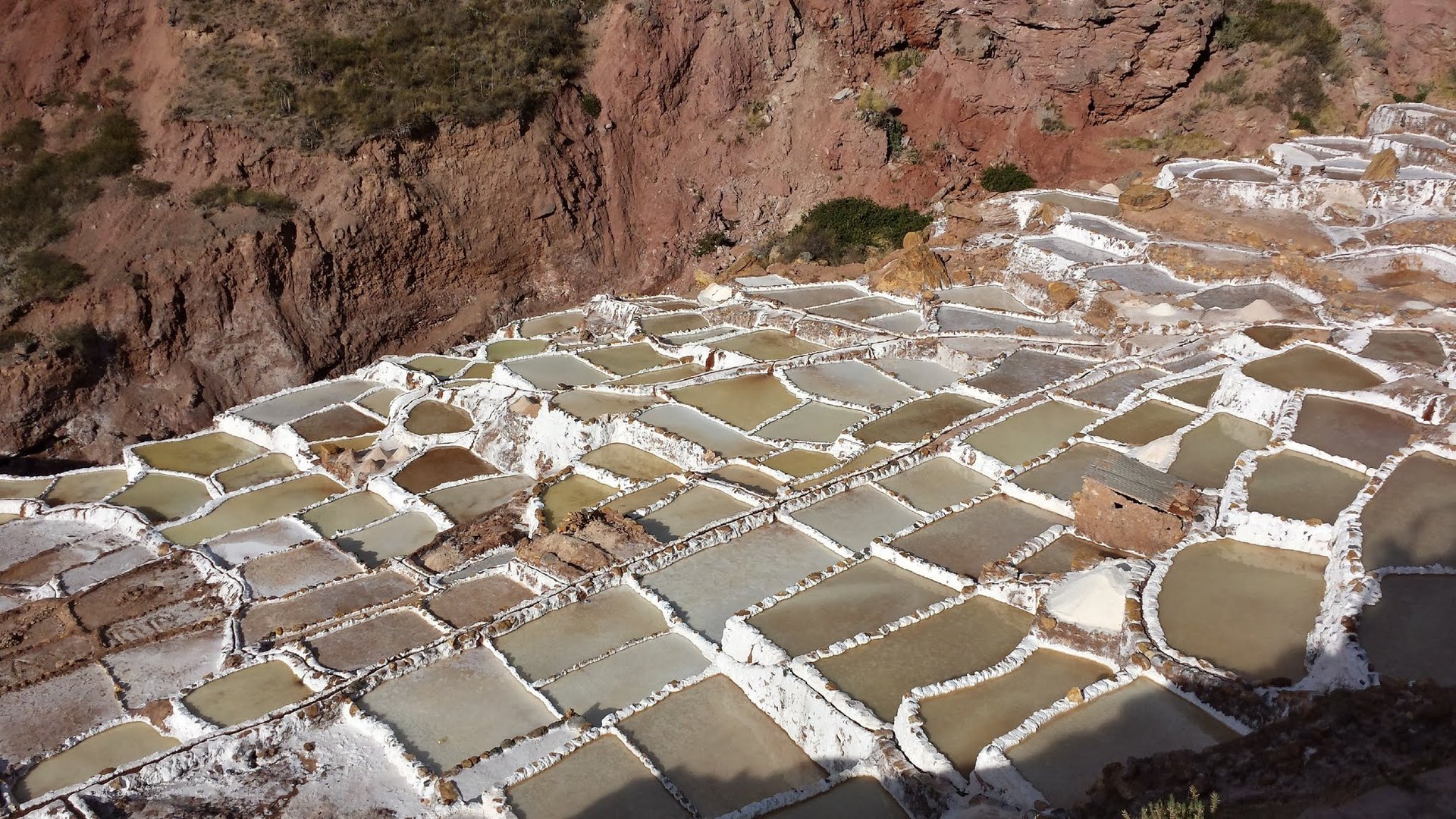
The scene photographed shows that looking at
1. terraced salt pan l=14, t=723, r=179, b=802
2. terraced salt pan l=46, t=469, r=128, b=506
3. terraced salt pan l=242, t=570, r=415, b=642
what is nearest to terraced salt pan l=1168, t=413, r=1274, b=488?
terraced salt pan l=242, t=570, r=415, b=642

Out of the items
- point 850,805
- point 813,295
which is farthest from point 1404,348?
point 850,805

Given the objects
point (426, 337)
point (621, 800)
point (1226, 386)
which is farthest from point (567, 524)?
point (426, 337)

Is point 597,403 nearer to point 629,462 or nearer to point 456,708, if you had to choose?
point 629,462

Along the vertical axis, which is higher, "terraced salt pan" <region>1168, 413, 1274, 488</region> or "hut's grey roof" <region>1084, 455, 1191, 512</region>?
"hut's grey roof" <region>1084, 455, 1191, 512</region>

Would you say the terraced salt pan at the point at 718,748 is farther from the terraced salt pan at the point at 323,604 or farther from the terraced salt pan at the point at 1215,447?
the terraced salt pan at the point at 1215,447

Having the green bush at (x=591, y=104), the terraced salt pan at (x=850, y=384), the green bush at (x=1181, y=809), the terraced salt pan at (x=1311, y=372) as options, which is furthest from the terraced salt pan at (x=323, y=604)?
the green bush at (x=591, y=104)

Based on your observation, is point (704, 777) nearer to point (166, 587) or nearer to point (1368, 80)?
point (166, 587)

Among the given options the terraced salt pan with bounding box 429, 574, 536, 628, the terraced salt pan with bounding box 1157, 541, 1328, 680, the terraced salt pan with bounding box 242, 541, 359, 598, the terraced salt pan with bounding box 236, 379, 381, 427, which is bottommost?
the terraced salt pan with bounding box 242, 541, 359, 598

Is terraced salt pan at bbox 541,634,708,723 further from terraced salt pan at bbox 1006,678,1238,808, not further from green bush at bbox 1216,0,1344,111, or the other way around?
green bush at bbox 1216,0,1344,111
